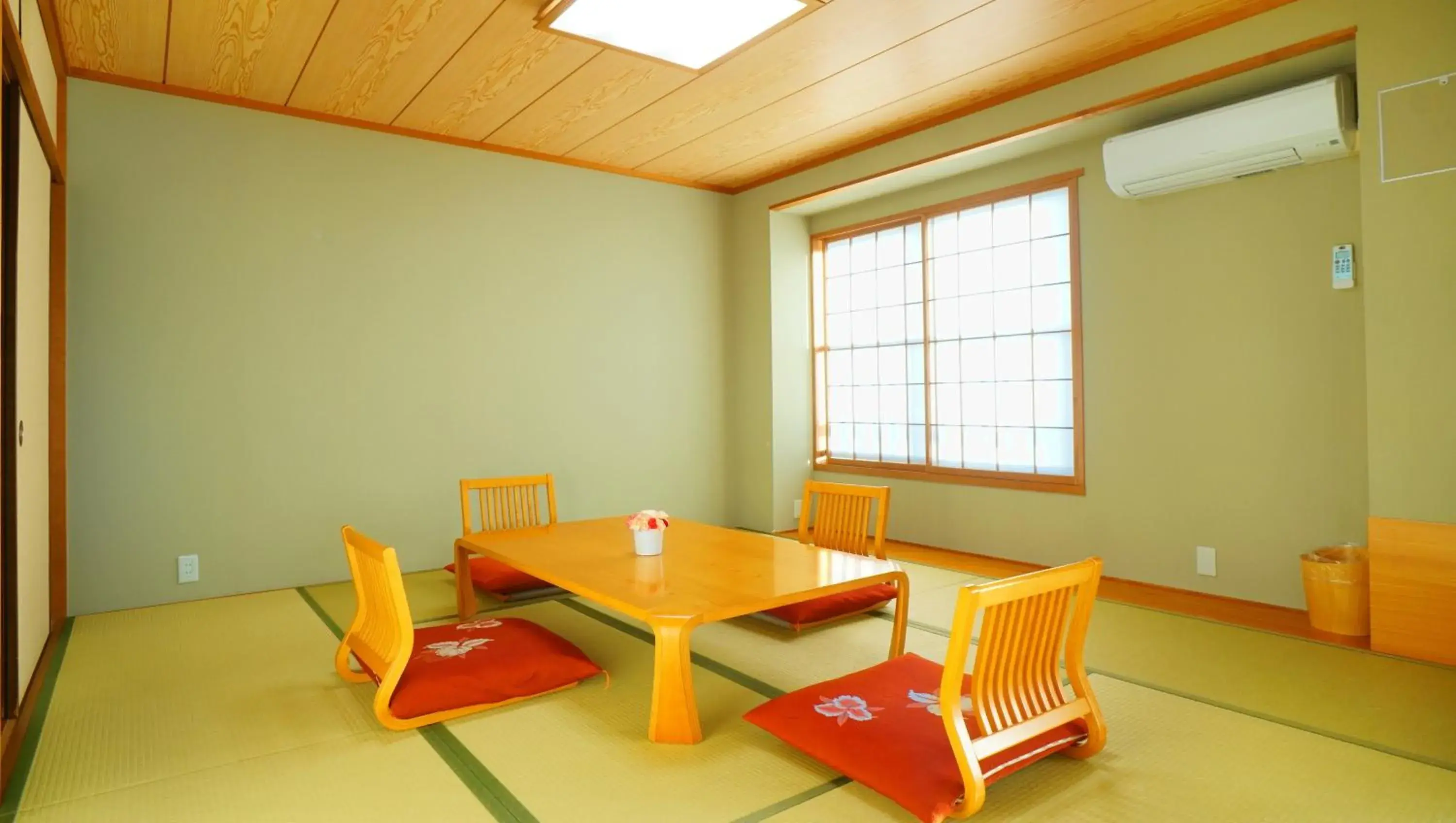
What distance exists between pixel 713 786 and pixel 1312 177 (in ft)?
12.4

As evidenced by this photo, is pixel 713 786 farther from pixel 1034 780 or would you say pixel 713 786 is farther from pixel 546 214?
pixel 546 214

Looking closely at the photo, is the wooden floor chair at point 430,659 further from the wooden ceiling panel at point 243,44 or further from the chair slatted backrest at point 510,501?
the wooden ceiling panel at point 243,44

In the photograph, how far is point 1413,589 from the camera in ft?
9.93

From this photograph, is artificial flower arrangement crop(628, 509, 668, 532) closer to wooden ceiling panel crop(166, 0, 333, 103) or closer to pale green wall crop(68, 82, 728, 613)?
pale green wall crop(68, 82, 728, 613)

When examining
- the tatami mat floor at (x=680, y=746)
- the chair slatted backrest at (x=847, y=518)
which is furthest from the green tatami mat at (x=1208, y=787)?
the chair slatted backrest at (x=847, y=518)

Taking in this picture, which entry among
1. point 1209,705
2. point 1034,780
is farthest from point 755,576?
point 1209,705

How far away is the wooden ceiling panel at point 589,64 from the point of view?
3.38 m

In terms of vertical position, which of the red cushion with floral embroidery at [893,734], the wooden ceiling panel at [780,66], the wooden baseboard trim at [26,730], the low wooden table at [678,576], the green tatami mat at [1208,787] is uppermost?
the wooden ceiling panel at [780,66]

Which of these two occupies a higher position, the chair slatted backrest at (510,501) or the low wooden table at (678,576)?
the chair slatted backrest at (510,501)

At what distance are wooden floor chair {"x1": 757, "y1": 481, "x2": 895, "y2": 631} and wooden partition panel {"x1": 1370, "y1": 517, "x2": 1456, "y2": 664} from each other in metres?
1.88

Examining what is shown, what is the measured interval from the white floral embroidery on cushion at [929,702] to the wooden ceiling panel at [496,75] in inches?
117

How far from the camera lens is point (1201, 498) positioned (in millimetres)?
4141

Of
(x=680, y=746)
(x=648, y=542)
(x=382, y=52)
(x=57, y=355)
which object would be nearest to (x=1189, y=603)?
(x=648, y=542)

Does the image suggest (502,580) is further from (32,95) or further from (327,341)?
(32,95)
